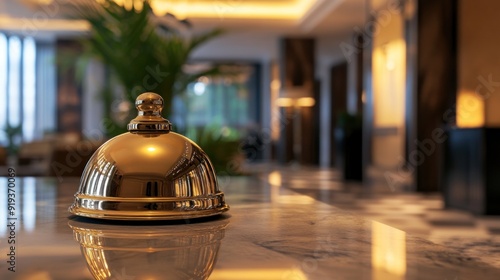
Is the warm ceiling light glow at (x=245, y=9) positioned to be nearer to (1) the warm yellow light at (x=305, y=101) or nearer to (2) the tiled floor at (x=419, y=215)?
(1) the warm yellow light at (x=305, y=101)

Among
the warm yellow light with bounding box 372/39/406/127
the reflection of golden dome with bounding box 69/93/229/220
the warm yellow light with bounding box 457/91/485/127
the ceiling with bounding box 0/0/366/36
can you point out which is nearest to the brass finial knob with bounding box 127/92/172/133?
the reflection of golden dome with bounding box 69/93/229/220

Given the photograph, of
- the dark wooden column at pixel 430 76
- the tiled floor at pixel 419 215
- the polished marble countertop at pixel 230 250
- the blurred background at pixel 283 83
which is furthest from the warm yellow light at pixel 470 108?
the polished marble countertop at pixel 230 250

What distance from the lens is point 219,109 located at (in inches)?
821

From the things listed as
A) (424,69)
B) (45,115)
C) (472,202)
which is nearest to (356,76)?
(424,69)

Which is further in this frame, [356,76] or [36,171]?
[356,76]

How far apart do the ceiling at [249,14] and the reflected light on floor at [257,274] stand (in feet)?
34.3

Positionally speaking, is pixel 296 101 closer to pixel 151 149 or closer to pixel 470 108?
pixel 470 108

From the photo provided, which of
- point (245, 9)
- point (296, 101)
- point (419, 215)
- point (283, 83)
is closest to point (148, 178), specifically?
point (419, 215)

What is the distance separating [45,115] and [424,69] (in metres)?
10.7

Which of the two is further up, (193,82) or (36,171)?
(193,82)

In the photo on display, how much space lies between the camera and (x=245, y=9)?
40.1 feet

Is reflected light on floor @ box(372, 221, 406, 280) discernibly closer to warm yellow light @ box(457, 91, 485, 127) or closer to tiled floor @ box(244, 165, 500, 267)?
→ tiled floor @ box(244, 165, 500, 267)

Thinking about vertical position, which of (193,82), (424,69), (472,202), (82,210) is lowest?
(472,202)

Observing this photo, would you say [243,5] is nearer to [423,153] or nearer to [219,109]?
[423,153]
